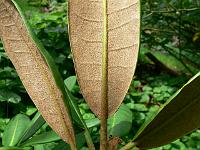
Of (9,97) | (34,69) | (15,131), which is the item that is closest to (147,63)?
(9,97)

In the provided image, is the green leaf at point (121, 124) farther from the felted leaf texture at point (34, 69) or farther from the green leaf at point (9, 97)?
the green leaf at point (9, 97)

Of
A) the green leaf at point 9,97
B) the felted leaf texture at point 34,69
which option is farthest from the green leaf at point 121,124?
the green leaf at point 9,97

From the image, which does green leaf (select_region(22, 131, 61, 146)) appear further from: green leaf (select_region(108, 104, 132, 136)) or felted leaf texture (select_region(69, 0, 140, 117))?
felted leaf texture (select_region(69, 0, 140, 117))

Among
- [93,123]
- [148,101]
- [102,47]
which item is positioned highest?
[102,47]

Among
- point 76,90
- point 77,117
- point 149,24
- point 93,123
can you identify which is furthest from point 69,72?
point 77,117

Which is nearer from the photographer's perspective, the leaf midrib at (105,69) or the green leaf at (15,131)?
the leaf midrib at (105,69)

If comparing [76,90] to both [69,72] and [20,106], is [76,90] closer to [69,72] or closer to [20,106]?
[69,72]

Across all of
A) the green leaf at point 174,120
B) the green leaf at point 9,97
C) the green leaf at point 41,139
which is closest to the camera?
the green leaf at point 174,120

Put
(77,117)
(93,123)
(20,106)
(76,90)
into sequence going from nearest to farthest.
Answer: (77,117) → (93,123) → (20,106) → (76,90)
